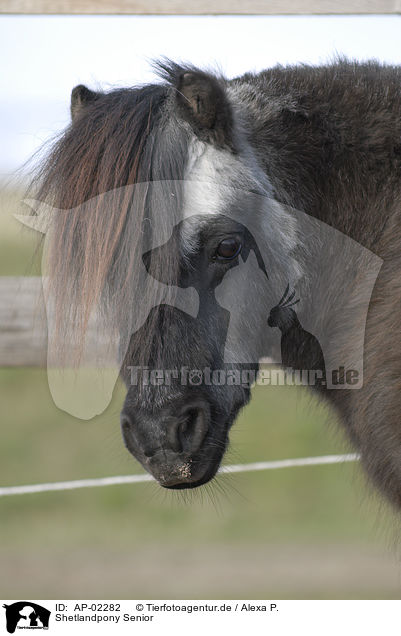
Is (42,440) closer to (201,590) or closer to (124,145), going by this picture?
(201,590)

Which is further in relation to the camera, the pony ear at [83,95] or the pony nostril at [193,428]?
the pony ear at [83,95]

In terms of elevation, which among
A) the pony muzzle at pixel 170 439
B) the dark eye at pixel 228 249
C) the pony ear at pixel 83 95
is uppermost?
the pony ear at pixel 83 95

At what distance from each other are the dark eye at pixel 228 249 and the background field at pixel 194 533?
2.80 m

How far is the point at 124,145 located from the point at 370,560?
209 inches

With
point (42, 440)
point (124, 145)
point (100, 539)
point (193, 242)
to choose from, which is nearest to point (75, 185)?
point (124, 145)

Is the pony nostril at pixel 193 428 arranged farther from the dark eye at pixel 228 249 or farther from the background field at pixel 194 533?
the background field at pixel 194 533

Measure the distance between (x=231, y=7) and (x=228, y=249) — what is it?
0.87 meters

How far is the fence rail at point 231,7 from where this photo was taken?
231cm

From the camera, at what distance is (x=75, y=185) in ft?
6.38

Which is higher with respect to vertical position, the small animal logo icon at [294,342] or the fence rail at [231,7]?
the fence rail at [231,7]

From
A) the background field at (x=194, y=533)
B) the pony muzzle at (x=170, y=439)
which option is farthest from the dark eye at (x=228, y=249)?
the background field at (x=194, y=533)
